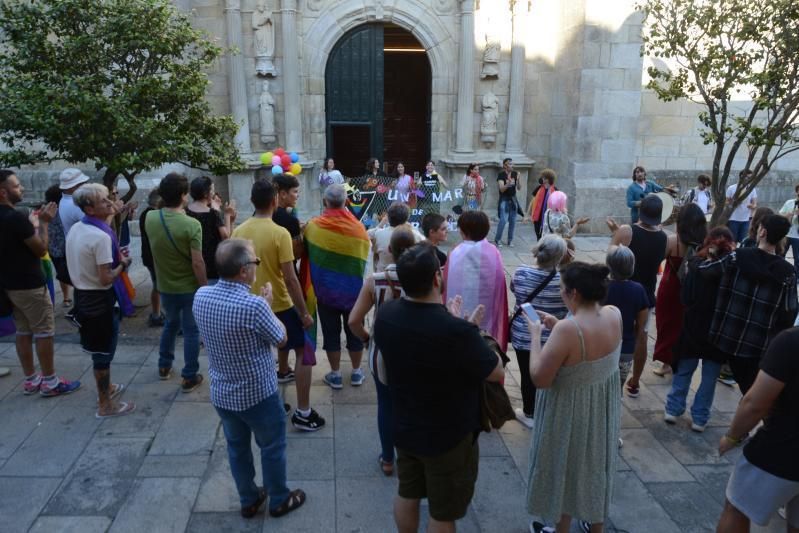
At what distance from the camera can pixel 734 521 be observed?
2.97 m

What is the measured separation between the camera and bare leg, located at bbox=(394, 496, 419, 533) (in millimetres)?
2877

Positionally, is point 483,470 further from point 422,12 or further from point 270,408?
point 422,12

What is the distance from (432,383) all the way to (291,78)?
1024 centimetres

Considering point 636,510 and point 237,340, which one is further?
point 636,510

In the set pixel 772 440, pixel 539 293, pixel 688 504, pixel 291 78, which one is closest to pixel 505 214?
pixel 291 78

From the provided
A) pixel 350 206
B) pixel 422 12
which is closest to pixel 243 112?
pixel 350 206

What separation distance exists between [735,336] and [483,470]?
196 centimetres

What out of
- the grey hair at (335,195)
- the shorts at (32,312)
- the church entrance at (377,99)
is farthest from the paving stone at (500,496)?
the church entrance at (377,99)

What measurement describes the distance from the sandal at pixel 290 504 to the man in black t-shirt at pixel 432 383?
3.36 ft

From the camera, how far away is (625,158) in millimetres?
11555

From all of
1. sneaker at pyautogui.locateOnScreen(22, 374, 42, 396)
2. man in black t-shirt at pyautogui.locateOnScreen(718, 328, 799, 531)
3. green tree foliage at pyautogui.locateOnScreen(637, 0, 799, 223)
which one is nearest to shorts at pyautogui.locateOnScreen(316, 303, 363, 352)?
sneaker at pyautogui.locateOnScreen(22, 374, 42, 396)

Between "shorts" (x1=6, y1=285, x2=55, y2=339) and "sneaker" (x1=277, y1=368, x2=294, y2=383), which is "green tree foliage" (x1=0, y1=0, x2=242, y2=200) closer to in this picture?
"shorts" (x1=6, y1=285, x2=55, y2=339)

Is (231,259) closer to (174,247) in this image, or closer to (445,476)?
(445,476)

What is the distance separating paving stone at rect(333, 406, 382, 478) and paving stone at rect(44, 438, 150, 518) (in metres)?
1.34
